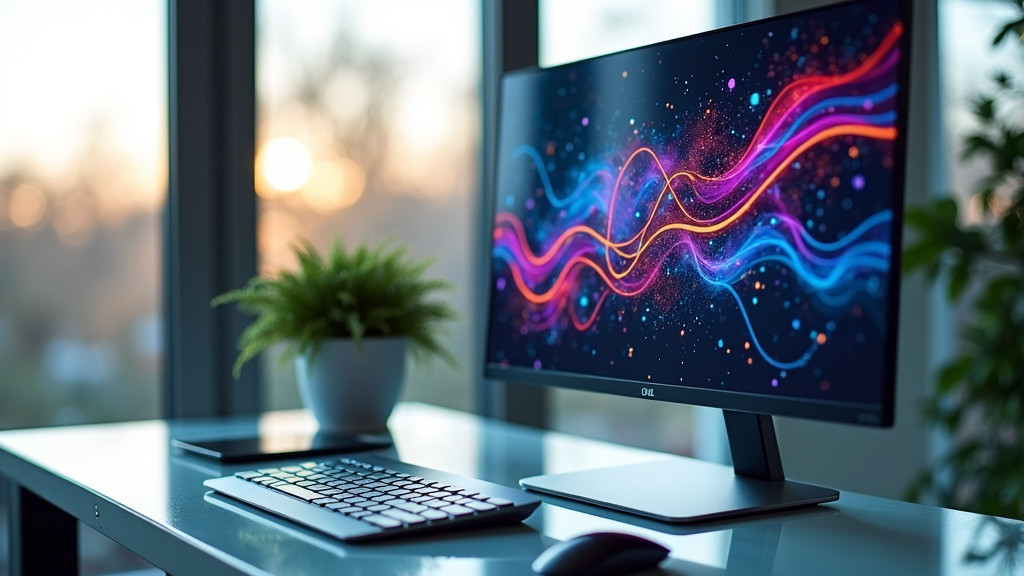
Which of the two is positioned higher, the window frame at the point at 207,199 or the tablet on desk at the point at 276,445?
the window frame at the point at 207,199

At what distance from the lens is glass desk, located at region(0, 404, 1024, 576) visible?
83 cm

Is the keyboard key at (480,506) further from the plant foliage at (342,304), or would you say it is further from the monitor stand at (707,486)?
the plant foliage at (342,304)

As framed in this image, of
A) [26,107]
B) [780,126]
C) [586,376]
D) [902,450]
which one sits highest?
[26,107]

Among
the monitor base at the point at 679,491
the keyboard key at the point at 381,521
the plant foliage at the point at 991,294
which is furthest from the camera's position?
the plant foliage at the point at 991,294

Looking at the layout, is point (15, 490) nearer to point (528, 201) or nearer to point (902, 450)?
point (528, 201)

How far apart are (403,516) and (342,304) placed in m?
0.67

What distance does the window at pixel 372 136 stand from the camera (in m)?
2.13

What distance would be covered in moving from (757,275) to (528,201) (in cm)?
41

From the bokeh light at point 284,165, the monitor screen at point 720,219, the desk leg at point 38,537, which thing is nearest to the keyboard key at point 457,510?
the monitor screen at point 720,219

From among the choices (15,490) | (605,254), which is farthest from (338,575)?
(15,490)

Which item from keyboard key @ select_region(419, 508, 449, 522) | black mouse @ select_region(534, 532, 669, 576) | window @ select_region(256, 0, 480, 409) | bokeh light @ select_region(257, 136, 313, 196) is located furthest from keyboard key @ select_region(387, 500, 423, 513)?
bokeh light @ select_region(257, 136, 313, 196)

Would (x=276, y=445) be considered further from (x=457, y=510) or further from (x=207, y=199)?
(x=207, y=199)

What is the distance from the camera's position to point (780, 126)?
0.99 m

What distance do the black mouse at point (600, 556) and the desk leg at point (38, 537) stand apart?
967 millimetres
